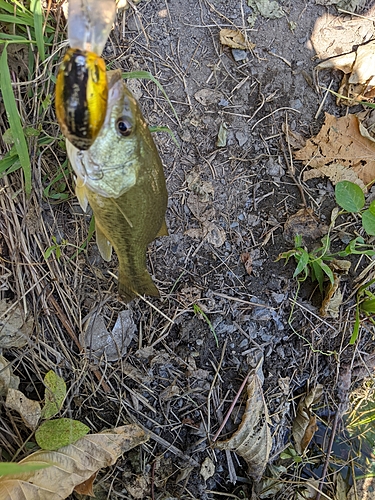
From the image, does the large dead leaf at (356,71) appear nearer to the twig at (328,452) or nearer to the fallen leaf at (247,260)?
the fallen leaf at (247,260)

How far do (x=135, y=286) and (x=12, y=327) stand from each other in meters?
0.76

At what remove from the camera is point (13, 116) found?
2408mm

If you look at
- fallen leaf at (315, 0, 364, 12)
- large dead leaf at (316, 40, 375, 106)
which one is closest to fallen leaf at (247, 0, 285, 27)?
fallen leaf at (315, 0, 364, 12)

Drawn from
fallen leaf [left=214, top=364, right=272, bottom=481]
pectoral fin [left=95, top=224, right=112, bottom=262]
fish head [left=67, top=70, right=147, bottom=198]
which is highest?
fish head [left=67, top=70, right=147, bottom=198]

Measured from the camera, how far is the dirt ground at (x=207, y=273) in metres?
2.81

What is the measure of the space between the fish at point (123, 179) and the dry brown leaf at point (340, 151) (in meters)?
1.26

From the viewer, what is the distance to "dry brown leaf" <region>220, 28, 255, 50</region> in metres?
2.99

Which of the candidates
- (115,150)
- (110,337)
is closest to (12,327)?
(110,337)

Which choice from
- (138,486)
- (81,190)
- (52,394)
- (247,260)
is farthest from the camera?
(247,260)

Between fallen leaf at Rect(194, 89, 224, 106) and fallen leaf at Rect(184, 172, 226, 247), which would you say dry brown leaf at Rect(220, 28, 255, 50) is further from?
fallen leaf at Rect(184, 172, 226, 247)

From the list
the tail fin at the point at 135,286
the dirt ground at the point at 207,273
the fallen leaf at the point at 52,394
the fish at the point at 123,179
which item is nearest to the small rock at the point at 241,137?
the dirt ground at the point at 207,273

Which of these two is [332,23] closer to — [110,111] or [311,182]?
[311,182]

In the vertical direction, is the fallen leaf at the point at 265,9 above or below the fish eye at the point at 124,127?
above

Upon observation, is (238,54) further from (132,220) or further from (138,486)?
(138,486)
